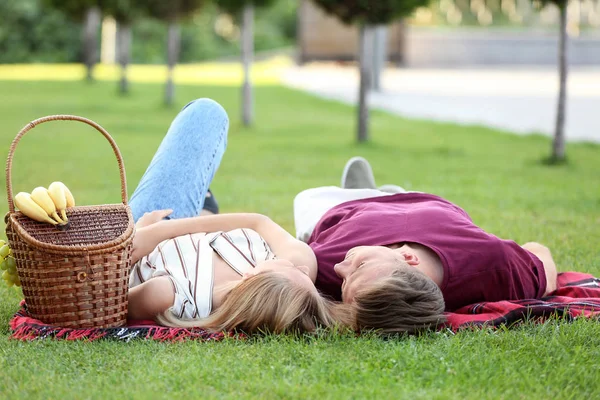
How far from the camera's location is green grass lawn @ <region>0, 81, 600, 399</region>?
108 inches

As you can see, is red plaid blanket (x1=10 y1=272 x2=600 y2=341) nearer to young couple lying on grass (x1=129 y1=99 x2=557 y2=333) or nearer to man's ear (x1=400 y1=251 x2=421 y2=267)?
young couple lying on grass (x1=129 y1=99 x2=557 y2=333)

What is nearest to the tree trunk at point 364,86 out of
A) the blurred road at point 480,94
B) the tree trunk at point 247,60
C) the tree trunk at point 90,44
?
the tree trunk at point 247,60

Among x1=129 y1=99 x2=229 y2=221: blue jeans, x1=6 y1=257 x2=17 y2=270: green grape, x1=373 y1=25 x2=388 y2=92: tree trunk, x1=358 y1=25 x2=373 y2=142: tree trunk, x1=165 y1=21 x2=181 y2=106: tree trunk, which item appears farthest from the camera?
x1=373 y1=25 x2=388 y2=92: tree trunk

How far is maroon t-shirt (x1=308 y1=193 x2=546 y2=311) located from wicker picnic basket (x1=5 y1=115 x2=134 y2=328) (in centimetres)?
89

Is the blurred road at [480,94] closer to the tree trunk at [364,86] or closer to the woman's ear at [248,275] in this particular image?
the tree trunk at [364,86]

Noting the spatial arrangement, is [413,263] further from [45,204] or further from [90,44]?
[90,44]

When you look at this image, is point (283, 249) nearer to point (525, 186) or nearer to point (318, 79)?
point (525, 186)

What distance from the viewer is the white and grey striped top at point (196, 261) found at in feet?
10.5

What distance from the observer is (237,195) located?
695cm

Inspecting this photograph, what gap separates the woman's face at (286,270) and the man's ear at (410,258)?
42 cm

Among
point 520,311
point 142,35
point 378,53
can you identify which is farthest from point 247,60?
point 142,35

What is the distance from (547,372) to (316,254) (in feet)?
3.71

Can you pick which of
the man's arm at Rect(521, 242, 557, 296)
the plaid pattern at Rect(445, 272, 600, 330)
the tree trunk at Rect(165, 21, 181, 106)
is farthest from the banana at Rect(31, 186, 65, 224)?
the tree trunk at Rect(165, 21, 181, 106)

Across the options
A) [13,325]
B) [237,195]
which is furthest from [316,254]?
[237,195]
